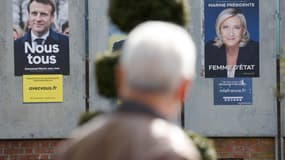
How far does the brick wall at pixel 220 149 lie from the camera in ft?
30.4

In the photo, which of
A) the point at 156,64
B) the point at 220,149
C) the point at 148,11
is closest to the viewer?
the point at 156,64

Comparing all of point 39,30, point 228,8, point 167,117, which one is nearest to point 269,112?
point 228,8

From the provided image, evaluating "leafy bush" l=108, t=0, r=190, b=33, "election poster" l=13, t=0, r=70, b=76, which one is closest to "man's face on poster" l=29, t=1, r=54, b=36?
"election poster" l=13, t=0, r=70, b=76

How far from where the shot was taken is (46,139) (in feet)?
30.6

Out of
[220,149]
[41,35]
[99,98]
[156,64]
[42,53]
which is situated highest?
[41,35]

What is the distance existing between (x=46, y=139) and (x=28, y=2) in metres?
1.69

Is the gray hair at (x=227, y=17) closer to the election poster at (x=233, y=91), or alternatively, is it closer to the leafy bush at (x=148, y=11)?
the election poster at (x=233, y=91)

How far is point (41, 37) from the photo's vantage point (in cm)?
924

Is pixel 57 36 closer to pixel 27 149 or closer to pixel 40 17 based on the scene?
pixel 40 17

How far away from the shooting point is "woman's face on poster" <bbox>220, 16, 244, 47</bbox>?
30.1ft

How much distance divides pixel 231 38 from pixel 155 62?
6889mm

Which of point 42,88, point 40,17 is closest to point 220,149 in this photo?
point 42,88

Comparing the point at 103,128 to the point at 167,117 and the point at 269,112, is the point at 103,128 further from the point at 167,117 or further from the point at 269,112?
the point at 269,112

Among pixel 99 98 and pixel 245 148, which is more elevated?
pixel 99 98
